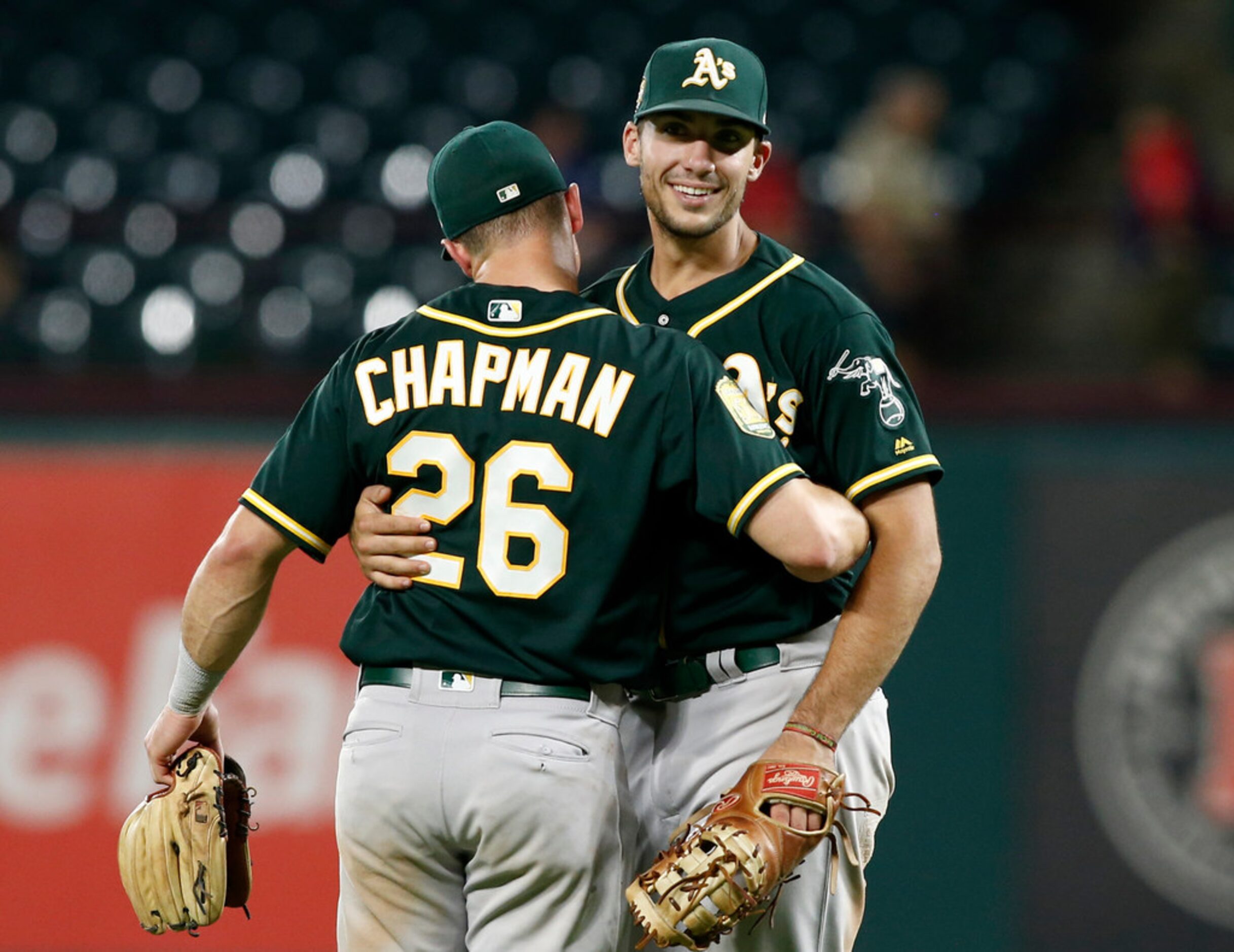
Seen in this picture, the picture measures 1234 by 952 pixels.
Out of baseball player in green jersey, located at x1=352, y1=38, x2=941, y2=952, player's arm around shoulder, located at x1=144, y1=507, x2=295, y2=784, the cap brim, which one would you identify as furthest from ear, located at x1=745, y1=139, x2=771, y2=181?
player's arm around shoulder, located at x1=144, y1=507, x2=295, y2=784

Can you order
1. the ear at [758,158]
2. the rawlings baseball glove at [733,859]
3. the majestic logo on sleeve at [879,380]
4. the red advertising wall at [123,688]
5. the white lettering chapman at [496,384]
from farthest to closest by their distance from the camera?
the red advertising wall at [123,688]
the ear at [758,158]
the majestic logo on sleeve at [879,380]
the white lettering chapman at [496,384]
the rawlings baseball glove at [733,859]

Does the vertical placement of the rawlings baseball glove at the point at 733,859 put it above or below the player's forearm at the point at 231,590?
below

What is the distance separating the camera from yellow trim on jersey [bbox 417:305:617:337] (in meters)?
3.06

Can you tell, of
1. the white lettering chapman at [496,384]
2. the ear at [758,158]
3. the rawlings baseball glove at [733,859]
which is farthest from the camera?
the ear at [758,158]

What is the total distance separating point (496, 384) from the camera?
119 inches

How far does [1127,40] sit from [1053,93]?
0.82 meters

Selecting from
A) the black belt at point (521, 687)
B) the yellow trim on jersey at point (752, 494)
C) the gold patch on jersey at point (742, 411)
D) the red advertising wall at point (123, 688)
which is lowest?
the red advertising wall at point (123, 688)

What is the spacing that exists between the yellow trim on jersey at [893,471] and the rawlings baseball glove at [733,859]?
19.9 inches

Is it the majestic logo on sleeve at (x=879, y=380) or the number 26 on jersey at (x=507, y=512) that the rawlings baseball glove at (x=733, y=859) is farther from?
the majestic logo on sleeve at (x=879, y=380)

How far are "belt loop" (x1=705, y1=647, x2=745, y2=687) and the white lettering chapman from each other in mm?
517

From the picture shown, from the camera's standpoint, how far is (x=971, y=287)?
301 inches

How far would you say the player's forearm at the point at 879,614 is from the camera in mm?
3066

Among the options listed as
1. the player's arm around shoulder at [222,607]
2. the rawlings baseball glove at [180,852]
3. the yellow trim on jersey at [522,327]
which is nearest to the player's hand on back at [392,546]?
the player's arm around shoulder at [222,607]

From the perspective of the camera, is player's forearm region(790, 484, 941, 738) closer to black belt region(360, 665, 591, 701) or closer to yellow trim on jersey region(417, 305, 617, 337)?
black belt region(360, 665, 591, 701)
